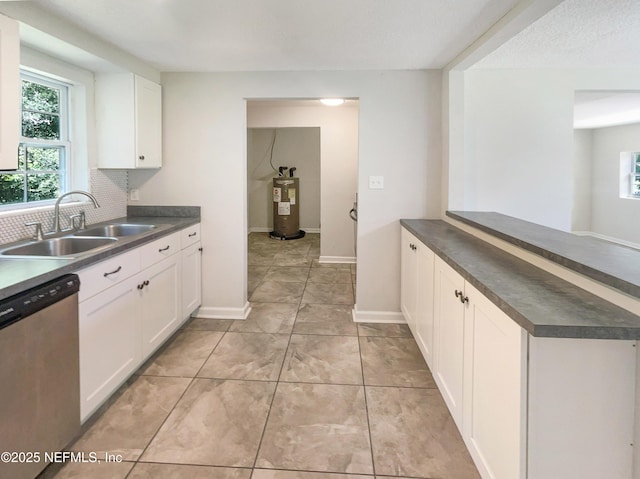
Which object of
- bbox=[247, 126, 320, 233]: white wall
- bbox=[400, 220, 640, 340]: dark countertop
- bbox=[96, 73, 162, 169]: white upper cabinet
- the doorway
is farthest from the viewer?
bbox=[247, 126, 320, 233]: white wall

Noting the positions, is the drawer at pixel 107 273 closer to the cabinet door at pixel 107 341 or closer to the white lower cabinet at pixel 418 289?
the cabinet door at pixel 107 341

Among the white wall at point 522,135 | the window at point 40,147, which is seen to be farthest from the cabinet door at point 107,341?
the white wall at point 522,135

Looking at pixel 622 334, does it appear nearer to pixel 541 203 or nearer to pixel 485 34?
Answer: pixel 485 34

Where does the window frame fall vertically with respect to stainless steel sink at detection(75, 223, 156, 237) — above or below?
above

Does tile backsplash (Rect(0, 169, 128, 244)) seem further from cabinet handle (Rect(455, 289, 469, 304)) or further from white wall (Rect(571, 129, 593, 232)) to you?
white wall (Rect(571, 129, 593, 232))

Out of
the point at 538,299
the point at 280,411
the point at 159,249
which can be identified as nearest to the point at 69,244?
the point at 159,249

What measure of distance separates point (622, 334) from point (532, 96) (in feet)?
9.11

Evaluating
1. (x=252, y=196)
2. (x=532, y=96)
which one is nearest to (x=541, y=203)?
(x=532, y=96)

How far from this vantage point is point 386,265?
3.34 metres

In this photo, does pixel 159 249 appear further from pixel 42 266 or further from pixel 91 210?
pixel 42 266

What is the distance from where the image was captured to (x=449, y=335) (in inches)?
75.3

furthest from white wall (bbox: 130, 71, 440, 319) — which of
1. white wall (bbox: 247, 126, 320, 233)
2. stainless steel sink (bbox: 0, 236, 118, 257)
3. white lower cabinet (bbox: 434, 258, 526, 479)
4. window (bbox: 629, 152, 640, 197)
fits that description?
window (bbox: 629, 152, 640, 197)

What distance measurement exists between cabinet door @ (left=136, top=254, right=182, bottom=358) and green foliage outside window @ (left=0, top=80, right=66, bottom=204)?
3.02 feet

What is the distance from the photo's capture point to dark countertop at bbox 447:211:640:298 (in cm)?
125
